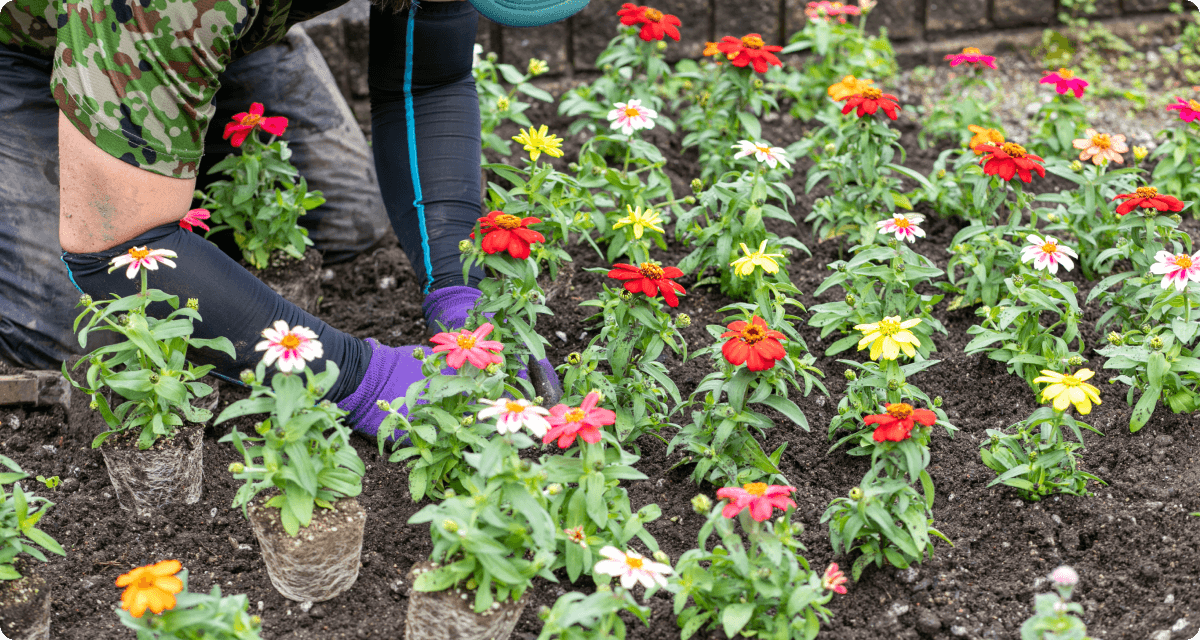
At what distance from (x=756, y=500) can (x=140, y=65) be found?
1.18 m

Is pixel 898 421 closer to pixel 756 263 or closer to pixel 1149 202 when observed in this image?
pixel 756 263

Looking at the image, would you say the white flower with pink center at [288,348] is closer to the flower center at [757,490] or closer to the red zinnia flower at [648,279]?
the red zinnia flower at [648,279]

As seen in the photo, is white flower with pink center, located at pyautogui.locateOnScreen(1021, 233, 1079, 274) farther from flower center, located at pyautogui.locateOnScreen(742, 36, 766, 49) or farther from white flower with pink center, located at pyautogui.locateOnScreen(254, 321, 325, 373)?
white flower with pink center, located at pyautogui.locateOnScreen(254, 321, 325, 373)

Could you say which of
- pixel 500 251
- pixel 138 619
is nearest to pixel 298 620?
pixel 138 619

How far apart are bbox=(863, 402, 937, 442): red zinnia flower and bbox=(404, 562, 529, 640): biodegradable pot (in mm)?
591

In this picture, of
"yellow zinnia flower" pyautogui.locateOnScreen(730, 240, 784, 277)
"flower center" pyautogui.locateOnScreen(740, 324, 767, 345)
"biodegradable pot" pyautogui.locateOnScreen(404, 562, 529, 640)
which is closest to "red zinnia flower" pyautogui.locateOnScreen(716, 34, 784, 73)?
"yellow zinnia flower" pyautogui.locateOnScreen(730, 240, 784, 277)

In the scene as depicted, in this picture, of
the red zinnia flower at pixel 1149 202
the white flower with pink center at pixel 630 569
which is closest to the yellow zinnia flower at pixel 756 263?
the white flower with pink center at pixel 630 569

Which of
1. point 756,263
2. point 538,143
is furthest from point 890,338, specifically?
point 538,143

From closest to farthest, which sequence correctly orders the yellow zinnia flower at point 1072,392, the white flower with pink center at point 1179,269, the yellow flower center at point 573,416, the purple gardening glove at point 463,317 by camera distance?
the yellow flower center at point 573,416 < the yellow zinnia flower at point 1072,392 < the white flower with pink center at point 1179,269 < the purple gardening glove at point 463,317

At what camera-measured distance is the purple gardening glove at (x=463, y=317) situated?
6.65 feet

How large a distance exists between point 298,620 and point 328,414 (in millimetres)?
368

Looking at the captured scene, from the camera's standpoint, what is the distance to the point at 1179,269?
1891mm

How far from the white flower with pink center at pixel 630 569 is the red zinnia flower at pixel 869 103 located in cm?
125

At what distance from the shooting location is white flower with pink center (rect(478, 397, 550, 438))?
146 centimetres
